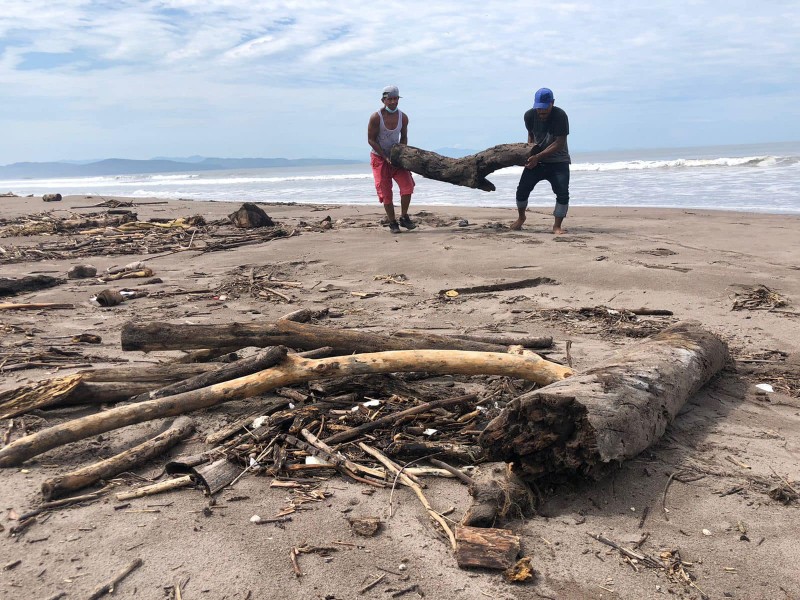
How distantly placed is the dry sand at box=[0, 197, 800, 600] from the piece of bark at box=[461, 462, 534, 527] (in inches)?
2.8

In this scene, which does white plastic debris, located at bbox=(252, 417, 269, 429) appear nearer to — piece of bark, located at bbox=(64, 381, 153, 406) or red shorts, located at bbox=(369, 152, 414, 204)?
piece of bark, located at bbox=(64, 381, 153, 406)

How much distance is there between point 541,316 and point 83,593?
3751 millimetres

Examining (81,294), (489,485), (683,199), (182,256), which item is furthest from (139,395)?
(683,199)

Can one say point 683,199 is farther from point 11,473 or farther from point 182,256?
point 11,473

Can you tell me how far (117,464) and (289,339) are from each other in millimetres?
1184

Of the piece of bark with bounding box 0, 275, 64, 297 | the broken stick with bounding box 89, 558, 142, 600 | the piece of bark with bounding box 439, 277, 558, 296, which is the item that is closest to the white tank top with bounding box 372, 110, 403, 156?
the piece of bark with bounding box 439, 277, 558, 296

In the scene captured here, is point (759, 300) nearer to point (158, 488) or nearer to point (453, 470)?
point (453, 470)

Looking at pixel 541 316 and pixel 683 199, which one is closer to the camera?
pixel 541 316

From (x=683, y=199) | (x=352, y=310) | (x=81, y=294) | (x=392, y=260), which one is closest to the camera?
(x=352, y=310)

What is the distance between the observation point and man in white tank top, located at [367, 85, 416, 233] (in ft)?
29.7

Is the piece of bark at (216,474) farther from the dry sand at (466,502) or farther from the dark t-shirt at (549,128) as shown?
the dark t-shirt at (549,128)

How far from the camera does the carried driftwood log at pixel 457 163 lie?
29.0ft

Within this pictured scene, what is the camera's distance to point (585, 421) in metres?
2.35

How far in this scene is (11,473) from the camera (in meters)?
2.66
